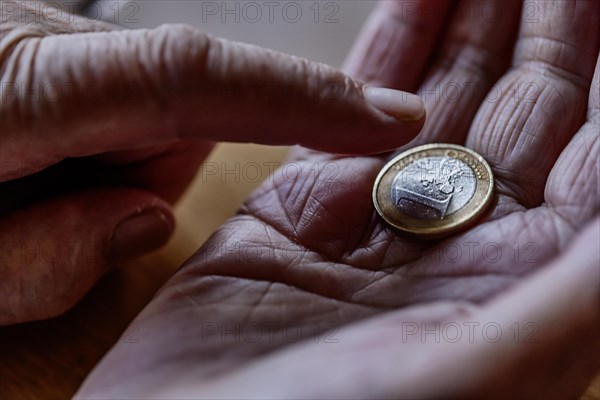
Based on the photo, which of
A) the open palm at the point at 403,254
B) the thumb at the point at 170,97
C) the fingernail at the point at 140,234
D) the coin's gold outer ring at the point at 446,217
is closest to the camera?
the open palm at the point at 403,254

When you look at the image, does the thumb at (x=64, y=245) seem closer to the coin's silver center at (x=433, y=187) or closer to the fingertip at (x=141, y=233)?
the fingertip at (x=141, y=233)

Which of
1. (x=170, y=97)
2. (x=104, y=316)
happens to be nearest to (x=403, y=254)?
(x=170, y=97)

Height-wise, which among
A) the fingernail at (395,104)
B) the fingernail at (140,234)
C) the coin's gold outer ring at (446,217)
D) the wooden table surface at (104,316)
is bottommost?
the wooden table surface at (104,316)

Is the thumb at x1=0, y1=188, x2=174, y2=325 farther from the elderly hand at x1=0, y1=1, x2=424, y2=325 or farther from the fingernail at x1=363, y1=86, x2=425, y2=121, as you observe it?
the fingernail at x1=363, y1=86, x2=425, y2=121

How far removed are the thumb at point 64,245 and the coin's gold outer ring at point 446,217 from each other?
442 millimetres

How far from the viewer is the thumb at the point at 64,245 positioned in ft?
3.77

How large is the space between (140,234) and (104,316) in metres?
0.17

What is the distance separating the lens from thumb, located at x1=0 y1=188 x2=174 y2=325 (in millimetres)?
1150

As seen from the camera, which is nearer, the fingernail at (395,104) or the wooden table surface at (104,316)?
the fingernail at (395,104)

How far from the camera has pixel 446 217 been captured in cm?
107

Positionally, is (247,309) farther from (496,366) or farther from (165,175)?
(165,175)

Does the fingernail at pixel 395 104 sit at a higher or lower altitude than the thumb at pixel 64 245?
higher

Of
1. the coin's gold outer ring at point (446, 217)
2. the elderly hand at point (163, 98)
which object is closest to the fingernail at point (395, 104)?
the elderly hand at point (163, 98)

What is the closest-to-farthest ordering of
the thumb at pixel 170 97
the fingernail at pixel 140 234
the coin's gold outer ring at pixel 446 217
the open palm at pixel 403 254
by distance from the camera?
the open palm at pixel 403 254 < the thumb at pixel 170 97 < the coin's gold outer ring at pixel 446 217 < the fingernail at pixel 140 234
